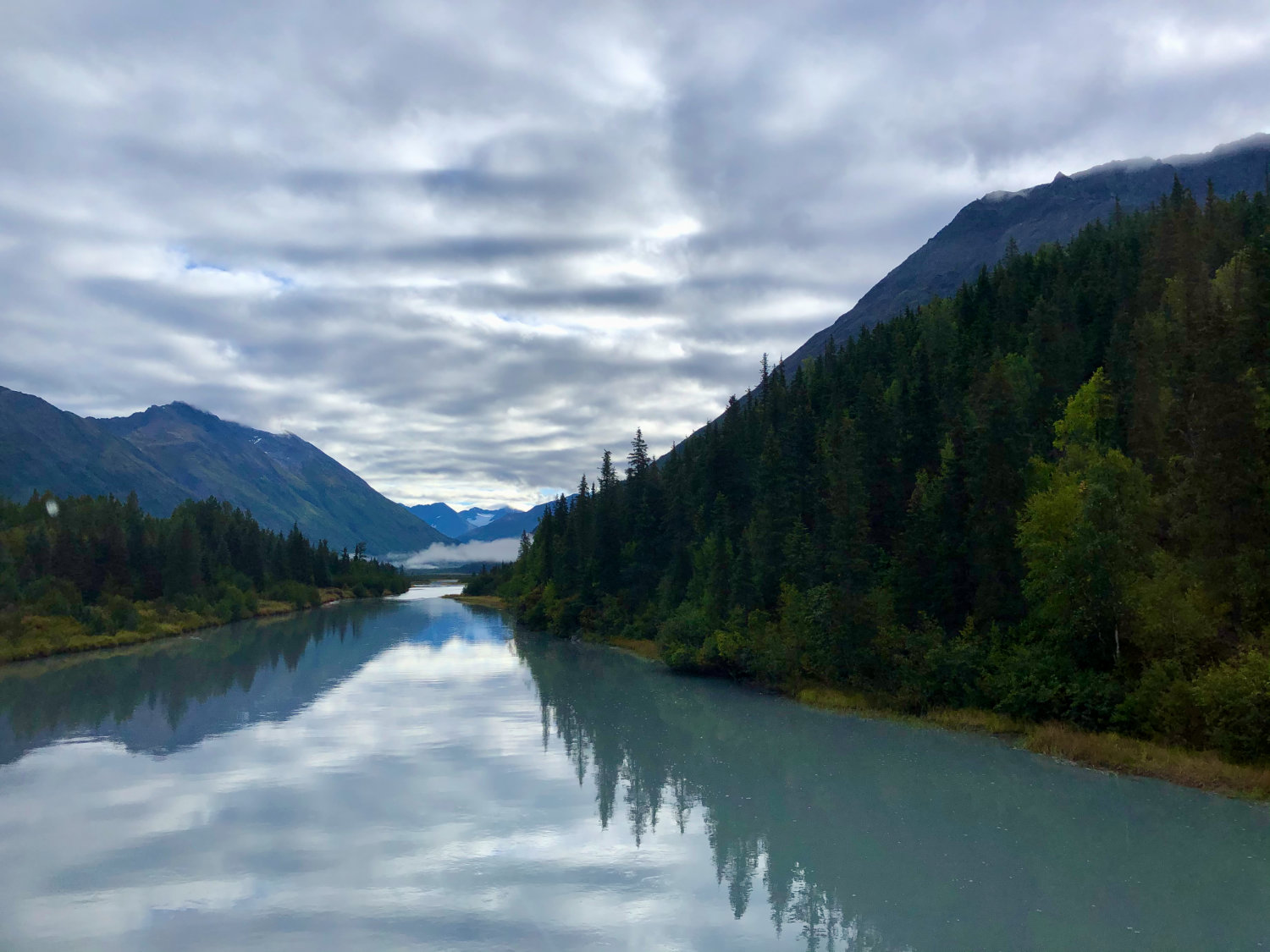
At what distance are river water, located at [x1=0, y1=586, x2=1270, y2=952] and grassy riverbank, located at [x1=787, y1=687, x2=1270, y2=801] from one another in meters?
0.88

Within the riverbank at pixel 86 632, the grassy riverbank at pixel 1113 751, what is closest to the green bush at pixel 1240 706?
the grassy riverbank at pixel 1113 751

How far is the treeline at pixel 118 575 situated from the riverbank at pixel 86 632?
153mm

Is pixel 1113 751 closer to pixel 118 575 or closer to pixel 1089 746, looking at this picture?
pixel 1089 746

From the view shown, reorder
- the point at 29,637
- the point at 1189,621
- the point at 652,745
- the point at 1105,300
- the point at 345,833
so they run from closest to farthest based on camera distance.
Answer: the point at 345,833 < the point at 1189,621 < the point at 652,745 < the point at 29,637 < the point at 1105,300

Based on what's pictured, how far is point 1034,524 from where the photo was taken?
4484 cm

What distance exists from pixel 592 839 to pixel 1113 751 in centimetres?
2097

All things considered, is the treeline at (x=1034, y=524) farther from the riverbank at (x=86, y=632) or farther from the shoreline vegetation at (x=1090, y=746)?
the riverbank at (x=86, y=632)

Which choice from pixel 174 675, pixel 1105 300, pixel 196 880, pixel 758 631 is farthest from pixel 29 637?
pixel 1105 300

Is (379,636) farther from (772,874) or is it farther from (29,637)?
(772,874)

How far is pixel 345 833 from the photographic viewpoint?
27547 mm

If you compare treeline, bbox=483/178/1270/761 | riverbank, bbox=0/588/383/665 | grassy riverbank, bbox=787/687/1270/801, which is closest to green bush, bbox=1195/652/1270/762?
treeline, bbox=483/178/1270/761

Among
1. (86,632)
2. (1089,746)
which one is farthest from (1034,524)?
(86,632)

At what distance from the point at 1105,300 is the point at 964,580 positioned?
188 feet

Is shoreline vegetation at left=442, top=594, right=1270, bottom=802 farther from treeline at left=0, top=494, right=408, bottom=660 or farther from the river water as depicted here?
treeline at left=0, top=494, right=408, bottom=660
